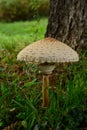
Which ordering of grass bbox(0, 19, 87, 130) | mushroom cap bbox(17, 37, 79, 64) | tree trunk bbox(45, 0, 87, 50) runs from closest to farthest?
mushroom cap bbox(17, 37, 79, 64) → grass bbox(0, 19, 87, 130) → tree trunk bbox(45, 0, 87, 50)

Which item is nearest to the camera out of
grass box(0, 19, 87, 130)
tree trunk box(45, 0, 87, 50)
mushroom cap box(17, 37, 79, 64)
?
mushroom cap box(17, 37, 79, 64)

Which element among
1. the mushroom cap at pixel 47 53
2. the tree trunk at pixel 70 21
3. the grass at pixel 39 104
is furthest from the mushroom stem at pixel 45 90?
the tree trunk at pixel 70 21

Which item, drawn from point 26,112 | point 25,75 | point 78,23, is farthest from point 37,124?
point 78,23

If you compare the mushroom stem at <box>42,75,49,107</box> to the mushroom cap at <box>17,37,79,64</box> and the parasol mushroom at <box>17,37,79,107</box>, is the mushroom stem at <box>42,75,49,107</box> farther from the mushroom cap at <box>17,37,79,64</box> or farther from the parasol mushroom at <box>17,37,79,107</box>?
the mushroom cap at <box>17,37,79,64</box>

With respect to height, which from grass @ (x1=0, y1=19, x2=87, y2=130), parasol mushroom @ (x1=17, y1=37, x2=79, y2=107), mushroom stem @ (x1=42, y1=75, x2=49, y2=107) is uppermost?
parasol mushroom @ (x1=17, y1=37, x2=79, y2=107)

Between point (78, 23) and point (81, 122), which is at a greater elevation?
point (78, 23)

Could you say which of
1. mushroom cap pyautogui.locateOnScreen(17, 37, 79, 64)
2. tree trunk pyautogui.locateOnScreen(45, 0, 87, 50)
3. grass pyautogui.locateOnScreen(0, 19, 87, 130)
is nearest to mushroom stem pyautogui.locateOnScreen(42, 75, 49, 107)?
grass pyautogui.locateOnScreen(0, 19, 87, 130)

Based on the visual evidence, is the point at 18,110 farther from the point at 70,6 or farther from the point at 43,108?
the point at 70,6
